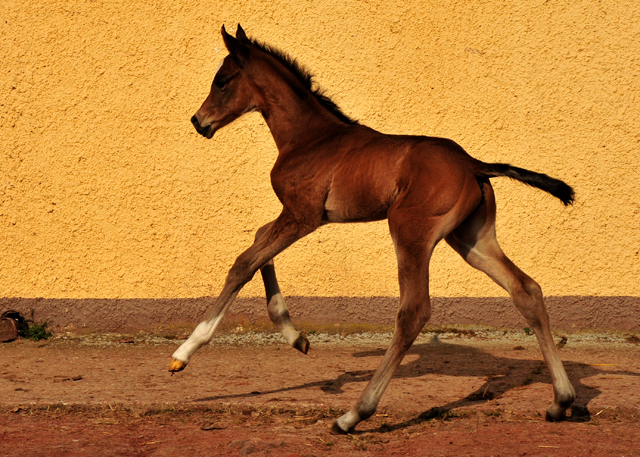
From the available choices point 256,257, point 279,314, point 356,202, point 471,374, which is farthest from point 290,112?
point 471,374

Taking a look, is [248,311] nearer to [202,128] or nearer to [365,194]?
[202,128]

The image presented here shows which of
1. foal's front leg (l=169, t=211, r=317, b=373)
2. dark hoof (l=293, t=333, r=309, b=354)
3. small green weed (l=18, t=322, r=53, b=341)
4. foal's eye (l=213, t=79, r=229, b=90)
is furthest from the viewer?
small green weed (l=18, t=322, r=53, b=341)

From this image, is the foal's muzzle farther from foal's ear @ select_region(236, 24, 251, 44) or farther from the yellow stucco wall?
the yellow stucco wall

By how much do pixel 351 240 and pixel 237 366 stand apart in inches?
64.6

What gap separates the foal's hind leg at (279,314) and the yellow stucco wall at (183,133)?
172 cm

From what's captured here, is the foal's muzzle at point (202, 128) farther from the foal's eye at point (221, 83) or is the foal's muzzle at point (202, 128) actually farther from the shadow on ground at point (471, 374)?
the shadow on ground at point (471, 374)

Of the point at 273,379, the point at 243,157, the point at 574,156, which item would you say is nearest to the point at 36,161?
the point at 243,157

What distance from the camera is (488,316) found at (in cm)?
620

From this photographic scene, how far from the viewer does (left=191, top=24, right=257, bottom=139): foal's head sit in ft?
14.8

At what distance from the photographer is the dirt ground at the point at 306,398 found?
348 centimetres

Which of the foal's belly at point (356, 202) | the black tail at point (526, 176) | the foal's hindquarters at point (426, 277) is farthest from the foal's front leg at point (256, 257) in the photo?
the black tail at point (526, 176)

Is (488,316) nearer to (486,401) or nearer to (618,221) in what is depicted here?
(618,221)

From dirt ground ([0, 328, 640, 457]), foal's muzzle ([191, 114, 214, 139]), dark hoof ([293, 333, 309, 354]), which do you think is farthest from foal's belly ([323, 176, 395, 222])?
dirt ground ([0, 328, 640, 457])

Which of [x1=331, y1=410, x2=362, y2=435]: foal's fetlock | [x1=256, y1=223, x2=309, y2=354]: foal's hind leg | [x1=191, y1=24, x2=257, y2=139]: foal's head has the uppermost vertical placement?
[x1=191, y1=24, x2=257, y2=139]: foal's head
